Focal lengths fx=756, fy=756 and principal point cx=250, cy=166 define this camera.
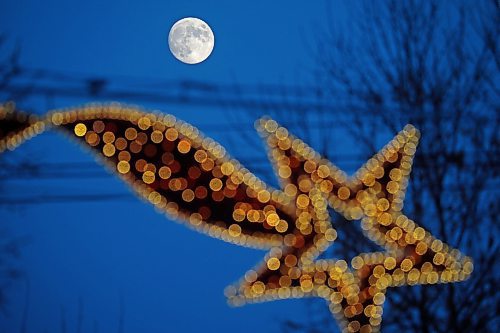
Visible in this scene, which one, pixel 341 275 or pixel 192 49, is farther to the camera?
pixel 192 49

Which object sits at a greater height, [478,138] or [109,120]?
[478,138]

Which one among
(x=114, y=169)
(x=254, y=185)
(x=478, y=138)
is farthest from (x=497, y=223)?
(x=114, y=169)

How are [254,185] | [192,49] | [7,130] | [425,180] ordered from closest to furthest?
1. [7,130]
2. [254,185]
3. [192,49]
4. [425,180]

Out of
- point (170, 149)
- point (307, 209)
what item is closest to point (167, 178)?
point (170, 149)

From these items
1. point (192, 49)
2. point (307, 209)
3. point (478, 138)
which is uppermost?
point (478, 138)

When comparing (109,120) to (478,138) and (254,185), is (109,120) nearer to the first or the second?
(254,185)

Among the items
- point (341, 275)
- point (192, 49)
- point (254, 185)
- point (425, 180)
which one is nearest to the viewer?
point (254, 185)

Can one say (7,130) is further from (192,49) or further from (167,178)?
(192,49)
